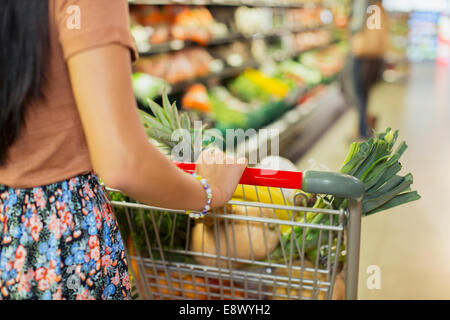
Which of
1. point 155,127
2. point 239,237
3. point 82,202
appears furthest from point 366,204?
point 82,202

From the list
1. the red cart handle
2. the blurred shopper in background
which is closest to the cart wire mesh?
the red cart handle

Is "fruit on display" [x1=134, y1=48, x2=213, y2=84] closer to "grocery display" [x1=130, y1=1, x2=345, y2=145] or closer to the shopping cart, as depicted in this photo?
"grocery display" [x1=130, y1=1, x2=345, y2=145]

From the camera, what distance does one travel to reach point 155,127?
1.46 m

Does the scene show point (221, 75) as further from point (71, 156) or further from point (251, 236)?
point (71, 156)

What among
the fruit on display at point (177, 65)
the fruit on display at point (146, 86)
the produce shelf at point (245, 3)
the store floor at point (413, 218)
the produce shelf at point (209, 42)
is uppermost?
the produce shelf at point (245, 3)

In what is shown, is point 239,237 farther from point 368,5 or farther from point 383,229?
point 368,5

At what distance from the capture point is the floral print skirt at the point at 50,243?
38.2 inches

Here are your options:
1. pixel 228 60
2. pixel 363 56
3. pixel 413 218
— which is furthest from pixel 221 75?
pixel 413 218

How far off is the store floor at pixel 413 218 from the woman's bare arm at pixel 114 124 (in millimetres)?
815

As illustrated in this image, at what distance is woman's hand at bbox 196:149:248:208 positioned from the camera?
111 centimetres

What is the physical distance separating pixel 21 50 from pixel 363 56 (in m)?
5.09

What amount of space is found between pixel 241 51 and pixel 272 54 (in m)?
0.94

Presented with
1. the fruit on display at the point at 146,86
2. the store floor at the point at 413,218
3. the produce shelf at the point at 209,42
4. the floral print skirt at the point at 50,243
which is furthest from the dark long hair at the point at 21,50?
the produce shelf at the point at 209,42

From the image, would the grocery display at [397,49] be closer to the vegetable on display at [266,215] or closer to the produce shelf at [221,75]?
the produce shelf at [221,75]
